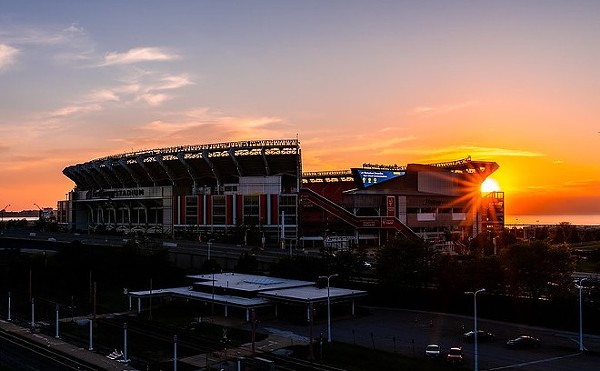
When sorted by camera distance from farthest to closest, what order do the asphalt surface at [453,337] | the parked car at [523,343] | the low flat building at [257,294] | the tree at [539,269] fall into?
the low flat building at [257,294]
the tree at [539,269]
the parked car at [523,343]
the asphalt surface at [453,337]

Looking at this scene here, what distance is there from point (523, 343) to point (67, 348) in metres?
47.6

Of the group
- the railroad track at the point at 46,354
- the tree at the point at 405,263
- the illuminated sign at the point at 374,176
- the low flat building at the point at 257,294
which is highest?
the illuminated sign at the point at 374,176

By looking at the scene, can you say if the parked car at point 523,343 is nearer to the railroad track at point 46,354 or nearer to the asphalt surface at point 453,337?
the asphalt surface at point 453,337

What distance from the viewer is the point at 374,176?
180m

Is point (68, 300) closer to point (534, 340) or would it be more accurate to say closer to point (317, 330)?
point (317, 330)

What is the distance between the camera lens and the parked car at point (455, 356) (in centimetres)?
5697

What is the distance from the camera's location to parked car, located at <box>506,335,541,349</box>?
63.5 metres

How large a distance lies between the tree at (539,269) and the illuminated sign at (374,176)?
325ft

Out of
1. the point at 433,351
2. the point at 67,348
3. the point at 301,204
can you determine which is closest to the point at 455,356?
the point at 433,351

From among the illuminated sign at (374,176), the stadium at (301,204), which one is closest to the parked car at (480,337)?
the stadium at (301,204)

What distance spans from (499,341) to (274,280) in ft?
128

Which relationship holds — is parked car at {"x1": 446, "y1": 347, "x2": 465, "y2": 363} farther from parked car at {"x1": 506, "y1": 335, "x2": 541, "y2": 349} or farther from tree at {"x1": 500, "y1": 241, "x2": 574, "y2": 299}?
tree at {"x1": 500, "y1": 241, "x2": 574, "y2": 299}

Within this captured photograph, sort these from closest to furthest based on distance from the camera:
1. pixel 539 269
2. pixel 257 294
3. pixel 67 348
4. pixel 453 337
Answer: pixel 67 348
pixel 453 337
pixel 539 269
pixel 257 294

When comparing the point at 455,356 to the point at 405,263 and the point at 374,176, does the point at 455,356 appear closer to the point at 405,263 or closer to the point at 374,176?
the point at 405,263
